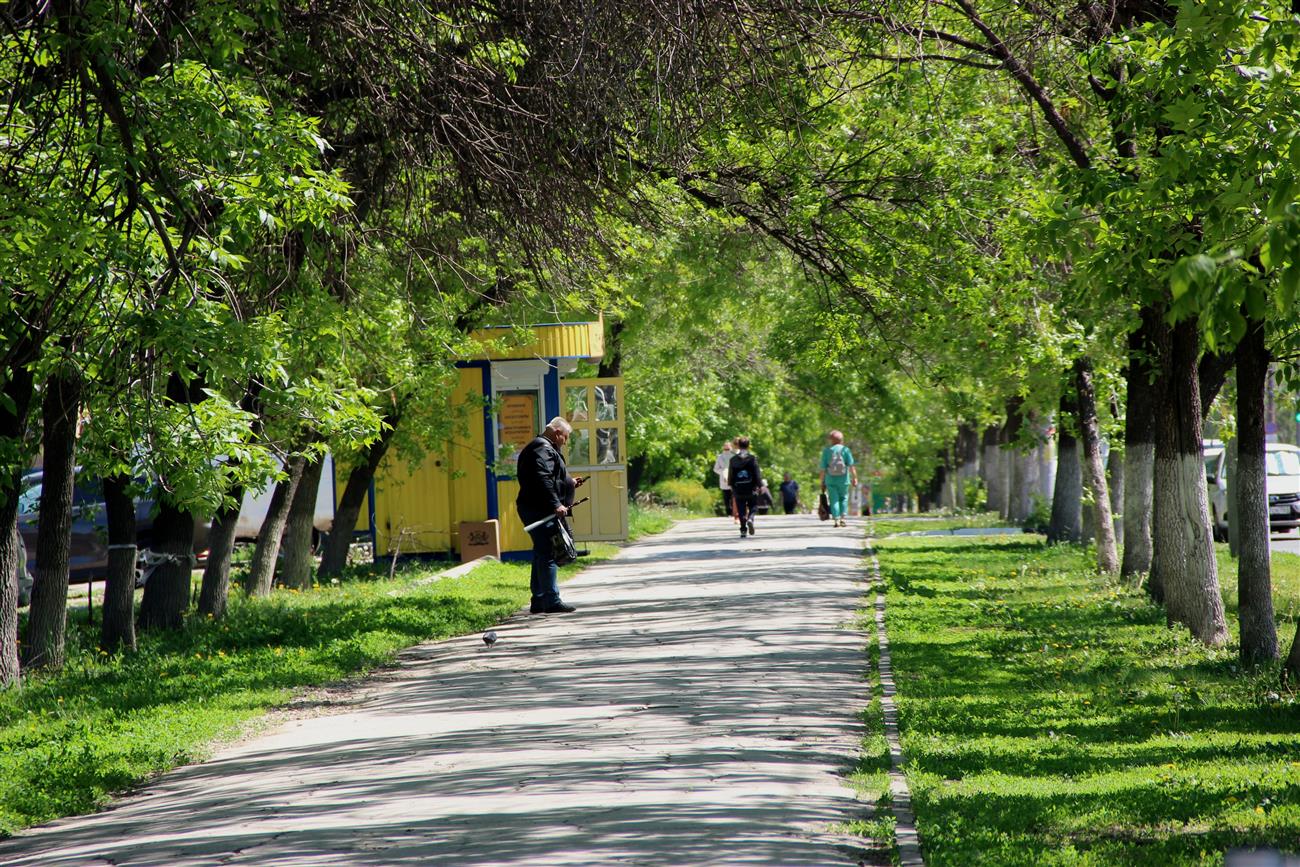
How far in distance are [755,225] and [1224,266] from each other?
33.9 ft

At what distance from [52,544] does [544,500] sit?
483 centimetres

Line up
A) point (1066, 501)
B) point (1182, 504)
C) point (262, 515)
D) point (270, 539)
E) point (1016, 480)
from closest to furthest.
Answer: point (1182, 504)
point (270, 539)
point (1066, 501)
point (262, 515)
point (1016, 480)

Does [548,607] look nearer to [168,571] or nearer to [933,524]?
[168,571]

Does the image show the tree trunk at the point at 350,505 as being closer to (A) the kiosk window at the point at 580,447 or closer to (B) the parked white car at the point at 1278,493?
(A) the kiosk window at the point at 580,447

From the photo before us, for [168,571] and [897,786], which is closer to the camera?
[897,786]

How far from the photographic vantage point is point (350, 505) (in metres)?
21.2

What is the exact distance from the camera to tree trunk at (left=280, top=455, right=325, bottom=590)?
1987cm

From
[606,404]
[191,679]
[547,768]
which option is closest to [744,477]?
[606,404]

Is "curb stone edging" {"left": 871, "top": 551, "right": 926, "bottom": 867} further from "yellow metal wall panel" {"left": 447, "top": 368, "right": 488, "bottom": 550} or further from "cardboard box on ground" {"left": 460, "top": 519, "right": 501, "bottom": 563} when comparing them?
"yellow metal wall panel" {"left": 447, "top": 368, "right": 488, "bottom": 550}

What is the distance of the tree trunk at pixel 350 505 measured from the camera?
20031mm

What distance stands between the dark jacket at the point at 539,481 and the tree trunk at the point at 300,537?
16.4ft


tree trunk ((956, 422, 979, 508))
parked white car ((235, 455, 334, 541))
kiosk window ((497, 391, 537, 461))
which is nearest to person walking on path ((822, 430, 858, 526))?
kiosk window ((497, 391, 537, 461))

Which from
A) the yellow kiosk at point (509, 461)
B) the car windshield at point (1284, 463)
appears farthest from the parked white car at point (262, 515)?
the car windshield at point (1284, 463)

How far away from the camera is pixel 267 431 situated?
47.9 feet
